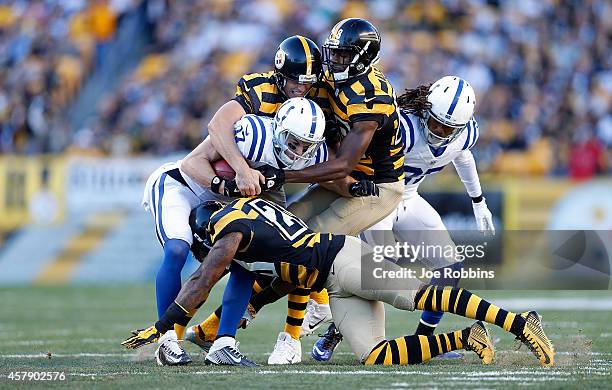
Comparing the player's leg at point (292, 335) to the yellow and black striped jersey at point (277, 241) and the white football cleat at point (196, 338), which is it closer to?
the yellow and black striped jersey at point (277, 241)

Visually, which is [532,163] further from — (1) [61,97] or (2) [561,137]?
(1) [61,97]

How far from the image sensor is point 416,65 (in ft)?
48.2

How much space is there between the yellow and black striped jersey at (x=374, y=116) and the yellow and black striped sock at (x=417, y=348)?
4.01 feet

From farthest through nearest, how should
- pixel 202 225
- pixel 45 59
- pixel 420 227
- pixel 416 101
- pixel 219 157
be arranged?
pixel 45 59 → pixel 420 227 → pixel 416 101 → pixel 219 157 → pixel 202 225

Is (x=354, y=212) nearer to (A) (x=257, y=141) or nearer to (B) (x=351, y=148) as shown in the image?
(B) (x=351, y=148)

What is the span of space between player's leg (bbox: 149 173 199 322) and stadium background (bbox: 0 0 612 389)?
236 cm

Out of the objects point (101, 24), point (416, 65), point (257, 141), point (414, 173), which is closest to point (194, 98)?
point (101, 24)

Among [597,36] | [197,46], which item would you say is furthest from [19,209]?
[597,36]

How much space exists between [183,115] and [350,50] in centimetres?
877

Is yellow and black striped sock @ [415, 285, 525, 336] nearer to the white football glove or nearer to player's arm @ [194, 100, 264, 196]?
player's arm @ [194, 100, 264, 196]

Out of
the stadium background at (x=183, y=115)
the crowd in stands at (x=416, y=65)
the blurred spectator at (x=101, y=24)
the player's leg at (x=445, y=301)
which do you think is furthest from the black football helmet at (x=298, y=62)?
the blurred spectator at (x=101, y=24)

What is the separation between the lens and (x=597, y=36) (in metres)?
14.8

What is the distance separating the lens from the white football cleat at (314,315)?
6.89 m

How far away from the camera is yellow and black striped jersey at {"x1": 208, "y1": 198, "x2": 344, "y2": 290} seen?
5.74 meters
